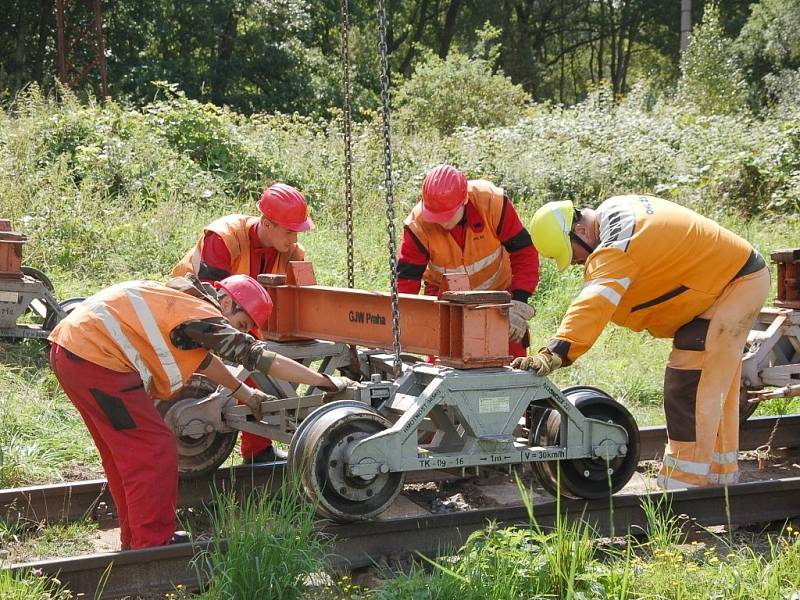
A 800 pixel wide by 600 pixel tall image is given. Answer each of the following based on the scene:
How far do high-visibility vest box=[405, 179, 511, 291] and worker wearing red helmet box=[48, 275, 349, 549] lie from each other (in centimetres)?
216

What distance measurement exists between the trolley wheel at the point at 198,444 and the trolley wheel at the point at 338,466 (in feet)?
3.67

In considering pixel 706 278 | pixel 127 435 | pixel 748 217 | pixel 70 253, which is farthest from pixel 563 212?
pixel 748 217

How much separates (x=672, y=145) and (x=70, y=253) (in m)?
10.4

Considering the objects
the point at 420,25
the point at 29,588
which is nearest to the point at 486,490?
the point at 29,588

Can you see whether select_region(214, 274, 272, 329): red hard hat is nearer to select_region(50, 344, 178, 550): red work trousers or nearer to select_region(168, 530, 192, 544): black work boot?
select_region(50, 344, 178, 550): red work trousers

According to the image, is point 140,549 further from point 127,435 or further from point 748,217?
point 748,217

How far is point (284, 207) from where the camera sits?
643cm

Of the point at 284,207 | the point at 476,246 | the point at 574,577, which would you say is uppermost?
the point at 284,207

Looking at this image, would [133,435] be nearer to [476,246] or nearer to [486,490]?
[486,490]

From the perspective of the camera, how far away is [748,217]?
574 inches

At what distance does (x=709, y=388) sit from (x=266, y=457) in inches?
115

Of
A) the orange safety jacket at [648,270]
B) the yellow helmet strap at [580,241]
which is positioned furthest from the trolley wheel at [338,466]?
the yellow helmet strap at [580,241]

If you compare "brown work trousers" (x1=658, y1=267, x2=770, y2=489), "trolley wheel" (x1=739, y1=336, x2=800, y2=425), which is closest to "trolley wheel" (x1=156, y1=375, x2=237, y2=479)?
"brown work trousers" (x1=658, y1=267, x2=770, y2=489)

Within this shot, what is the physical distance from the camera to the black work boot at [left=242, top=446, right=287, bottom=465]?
21.8ft
